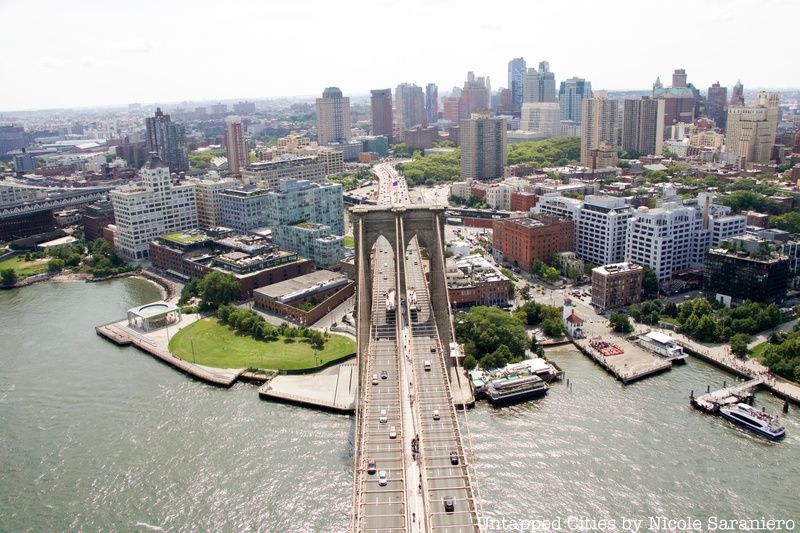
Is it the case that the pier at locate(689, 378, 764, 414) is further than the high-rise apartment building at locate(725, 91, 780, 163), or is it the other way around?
the high-rise apartment building at locate(725, 91, 780, 163)

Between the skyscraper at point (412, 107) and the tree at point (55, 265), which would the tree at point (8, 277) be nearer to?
the tree at point (55, 265)

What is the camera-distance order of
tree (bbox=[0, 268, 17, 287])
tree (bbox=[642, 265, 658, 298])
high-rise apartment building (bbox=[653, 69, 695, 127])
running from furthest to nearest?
high-rise apartment building (bbox=[653, 69, 695, 127]), tree (bbox=[0, 268, 17, 287]), tree (bbox=[642, 265, 658, 298])

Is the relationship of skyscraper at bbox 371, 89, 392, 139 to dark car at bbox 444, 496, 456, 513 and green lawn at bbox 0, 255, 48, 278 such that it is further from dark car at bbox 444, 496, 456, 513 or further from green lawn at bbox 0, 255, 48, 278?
dark car at bbox 444, 496, 456, 513

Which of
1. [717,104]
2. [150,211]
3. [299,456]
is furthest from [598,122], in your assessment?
[299,456]

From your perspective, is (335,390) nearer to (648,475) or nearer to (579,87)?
(648,475)

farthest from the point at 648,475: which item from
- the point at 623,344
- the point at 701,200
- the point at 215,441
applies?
the point at 701,200

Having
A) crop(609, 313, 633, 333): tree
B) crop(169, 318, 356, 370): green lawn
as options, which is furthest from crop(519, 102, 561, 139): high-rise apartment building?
crop(169, 318, 356, 370): green lawn
